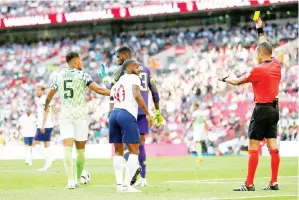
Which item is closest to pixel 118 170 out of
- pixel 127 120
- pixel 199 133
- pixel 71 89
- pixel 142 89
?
pixel 127 120

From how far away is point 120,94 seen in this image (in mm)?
12992

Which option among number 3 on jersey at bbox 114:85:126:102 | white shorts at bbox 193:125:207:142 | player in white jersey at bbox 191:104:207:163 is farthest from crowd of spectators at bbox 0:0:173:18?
number 3 on jersey at bbox 114:85:126:102

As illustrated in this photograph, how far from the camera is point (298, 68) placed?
130 feet

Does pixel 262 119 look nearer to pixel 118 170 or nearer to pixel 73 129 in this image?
pixel 118 170

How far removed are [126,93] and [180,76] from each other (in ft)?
98.9

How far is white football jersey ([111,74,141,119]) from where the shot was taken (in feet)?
42.5

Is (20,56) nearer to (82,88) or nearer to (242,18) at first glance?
(242,18)

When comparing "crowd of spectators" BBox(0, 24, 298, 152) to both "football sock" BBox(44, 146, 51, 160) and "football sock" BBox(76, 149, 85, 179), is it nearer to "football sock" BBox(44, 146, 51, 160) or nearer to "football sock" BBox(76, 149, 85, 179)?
"football sock" BBox(44, 146, 51, 160)

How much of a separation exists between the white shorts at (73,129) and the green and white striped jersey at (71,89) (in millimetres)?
91

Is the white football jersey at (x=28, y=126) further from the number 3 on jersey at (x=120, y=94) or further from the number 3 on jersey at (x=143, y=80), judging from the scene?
the number 3 on jersey at (x=120, y=94)

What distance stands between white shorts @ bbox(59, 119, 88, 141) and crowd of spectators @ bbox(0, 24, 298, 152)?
2253 cm

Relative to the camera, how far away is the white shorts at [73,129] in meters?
14.2

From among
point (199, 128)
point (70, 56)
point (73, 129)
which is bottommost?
point (199, 128)

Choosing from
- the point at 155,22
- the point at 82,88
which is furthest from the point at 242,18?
the point at 82,88
